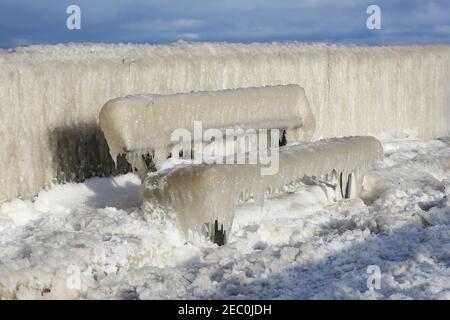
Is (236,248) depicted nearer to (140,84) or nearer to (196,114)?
(196,114)

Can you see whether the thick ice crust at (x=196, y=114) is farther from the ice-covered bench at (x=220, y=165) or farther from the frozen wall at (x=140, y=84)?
the frozen wall at (x=140, y=84)

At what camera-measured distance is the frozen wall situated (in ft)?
20.4

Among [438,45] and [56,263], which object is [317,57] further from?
[56,263]

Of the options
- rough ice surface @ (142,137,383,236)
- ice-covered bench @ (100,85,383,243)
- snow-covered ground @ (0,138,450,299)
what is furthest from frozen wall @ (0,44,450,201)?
rough ice surface @ (142,137,383,236)

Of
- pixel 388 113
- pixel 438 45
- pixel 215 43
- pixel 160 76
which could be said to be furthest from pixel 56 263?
pixel 438 45

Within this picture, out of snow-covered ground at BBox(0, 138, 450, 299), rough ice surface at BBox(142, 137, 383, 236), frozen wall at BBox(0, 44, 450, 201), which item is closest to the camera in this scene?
snow-covered ground at BBox(0, 138, 450, 299)

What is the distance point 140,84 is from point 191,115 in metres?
1.11

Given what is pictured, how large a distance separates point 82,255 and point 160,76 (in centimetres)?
284

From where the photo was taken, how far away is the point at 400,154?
354 inches

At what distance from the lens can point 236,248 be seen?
5367mm

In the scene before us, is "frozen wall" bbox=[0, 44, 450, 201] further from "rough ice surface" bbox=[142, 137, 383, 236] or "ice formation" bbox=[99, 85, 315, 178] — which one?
"rough ice surface" bbox=[142, 137, 383, 236]

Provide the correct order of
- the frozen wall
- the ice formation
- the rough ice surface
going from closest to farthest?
the rough ice surface → the ice formation → the frozen wall

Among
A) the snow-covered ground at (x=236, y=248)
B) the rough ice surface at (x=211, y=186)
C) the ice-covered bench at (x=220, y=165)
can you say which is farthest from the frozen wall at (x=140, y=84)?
the rough ice surface at (x=211, y=186)

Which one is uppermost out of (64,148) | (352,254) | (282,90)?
(282,90)
